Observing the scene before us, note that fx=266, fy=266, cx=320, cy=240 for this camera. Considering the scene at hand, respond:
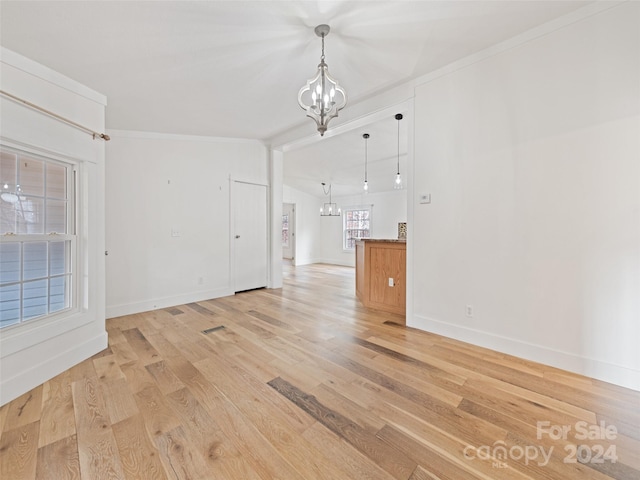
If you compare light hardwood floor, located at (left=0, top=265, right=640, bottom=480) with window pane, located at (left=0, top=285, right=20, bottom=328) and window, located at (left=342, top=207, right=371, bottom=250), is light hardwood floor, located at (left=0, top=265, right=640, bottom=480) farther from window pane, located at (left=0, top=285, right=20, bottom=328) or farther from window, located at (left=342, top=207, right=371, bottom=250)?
window, located at (left=342, top=207, right=371, bottom=250)

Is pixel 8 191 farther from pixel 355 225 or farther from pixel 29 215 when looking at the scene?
pixel 355 225

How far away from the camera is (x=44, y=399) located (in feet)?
5.79

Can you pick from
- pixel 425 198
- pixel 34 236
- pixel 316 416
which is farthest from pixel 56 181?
pixel 425 198

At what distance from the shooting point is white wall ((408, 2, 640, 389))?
188 cm

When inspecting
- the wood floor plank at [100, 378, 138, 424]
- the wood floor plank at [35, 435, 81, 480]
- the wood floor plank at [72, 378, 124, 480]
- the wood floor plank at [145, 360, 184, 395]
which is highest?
the wood floor plank at [145, 360, 184, 395]

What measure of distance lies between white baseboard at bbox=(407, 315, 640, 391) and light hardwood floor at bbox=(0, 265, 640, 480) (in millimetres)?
81

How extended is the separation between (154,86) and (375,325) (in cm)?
352

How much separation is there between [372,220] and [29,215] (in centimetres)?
742

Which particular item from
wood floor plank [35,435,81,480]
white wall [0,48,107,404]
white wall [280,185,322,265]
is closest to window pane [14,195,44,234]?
white wall [0,48,107,404]

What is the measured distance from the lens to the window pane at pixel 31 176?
78.6 inches

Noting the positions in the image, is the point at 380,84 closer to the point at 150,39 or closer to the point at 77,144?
the point at 150,39

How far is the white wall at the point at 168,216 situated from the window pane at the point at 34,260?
4.76 feet

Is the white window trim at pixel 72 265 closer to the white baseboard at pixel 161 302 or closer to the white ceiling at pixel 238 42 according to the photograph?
the white ceiling at pixel 238 42

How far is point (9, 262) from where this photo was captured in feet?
6.28
